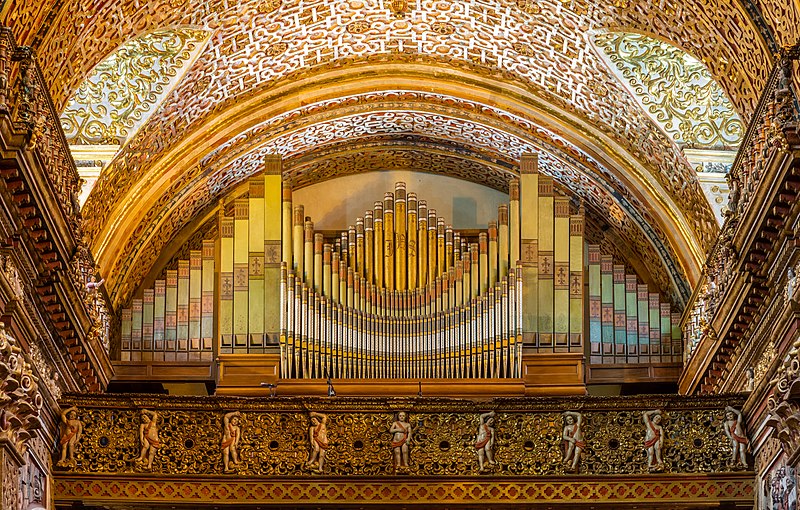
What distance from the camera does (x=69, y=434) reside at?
17547 millimetres

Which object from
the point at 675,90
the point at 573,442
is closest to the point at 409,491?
Result: the point at 573,442

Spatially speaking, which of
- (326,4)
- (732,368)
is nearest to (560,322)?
(732,368)

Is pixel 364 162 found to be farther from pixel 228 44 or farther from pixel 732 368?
pixel 732 368

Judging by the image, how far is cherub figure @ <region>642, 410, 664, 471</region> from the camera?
17.5m

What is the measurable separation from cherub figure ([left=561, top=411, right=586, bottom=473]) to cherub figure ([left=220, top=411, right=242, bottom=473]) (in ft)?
10.2

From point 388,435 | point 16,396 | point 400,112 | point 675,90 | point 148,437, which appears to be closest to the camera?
point 16,396

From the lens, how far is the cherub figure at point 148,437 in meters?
17.5

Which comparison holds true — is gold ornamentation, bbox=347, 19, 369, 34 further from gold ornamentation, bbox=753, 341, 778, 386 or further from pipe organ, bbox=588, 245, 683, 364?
gold ornamentation, bbox=753, 341, 778, 386

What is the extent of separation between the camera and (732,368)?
1831 centimetres

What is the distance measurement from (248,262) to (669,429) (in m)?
5.92

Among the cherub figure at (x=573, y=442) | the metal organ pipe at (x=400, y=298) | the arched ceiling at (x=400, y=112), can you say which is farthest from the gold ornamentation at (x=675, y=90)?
the cherub figure at (x=573, y=442)

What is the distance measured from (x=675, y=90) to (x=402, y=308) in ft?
13.6

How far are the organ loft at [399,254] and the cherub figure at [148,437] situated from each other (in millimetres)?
29

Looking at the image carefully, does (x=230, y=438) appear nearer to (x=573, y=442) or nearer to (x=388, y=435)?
(x=388, y=435)
